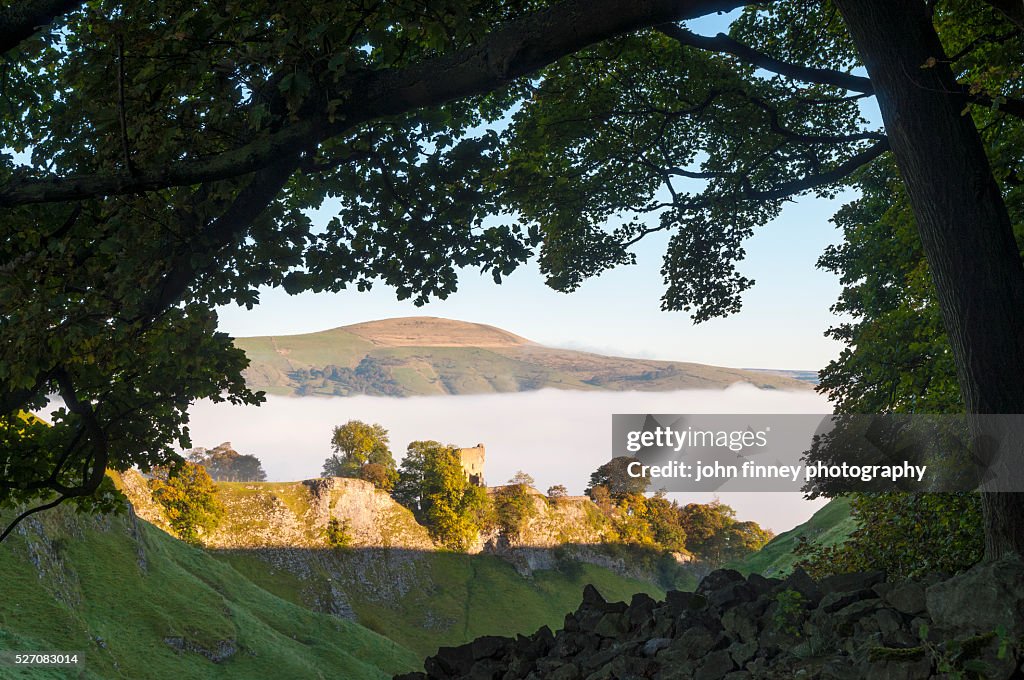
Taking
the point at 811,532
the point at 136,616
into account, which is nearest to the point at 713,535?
the point at 811,532

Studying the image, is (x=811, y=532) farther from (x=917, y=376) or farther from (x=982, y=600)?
(x=982, y=600)

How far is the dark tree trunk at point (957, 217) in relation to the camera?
768 cm

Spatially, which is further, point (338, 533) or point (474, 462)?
point (474, 462)

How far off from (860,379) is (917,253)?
3187 mm

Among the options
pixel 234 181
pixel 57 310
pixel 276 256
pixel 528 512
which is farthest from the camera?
pixel 528 512

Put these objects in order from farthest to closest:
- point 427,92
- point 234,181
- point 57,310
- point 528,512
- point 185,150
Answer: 1. point 528,512
2. point 234,181
3. point 185,150
4. point 57,310
5. point 427,92

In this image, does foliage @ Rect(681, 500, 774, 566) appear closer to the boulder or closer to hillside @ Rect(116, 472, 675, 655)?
hillside @ Rect(116, 472, 675, 655)

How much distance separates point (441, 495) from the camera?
78438 mm

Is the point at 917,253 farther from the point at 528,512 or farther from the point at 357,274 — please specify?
the point at 528,512

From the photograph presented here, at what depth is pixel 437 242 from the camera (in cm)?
1141

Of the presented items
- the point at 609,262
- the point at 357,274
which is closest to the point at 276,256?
the point at 357,274

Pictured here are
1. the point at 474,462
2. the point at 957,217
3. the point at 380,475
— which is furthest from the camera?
the point at 474,462

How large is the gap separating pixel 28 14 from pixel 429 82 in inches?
173

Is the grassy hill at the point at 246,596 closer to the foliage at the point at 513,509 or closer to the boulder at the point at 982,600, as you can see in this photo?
the foliage at the point at 513,509
